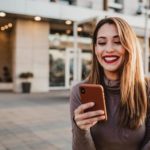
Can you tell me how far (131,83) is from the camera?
1936 mm

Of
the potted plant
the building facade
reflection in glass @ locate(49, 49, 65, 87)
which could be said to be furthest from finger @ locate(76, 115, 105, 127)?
reflection in glass @ locate(49, 49, 65, 87)

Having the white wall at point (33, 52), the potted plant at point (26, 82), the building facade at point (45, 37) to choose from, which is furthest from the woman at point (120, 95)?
the white wall at point (33, 52)

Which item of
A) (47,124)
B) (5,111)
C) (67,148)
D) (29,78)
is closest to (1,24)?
(29,78)

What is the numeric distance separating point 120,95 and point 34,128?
21.3 feet

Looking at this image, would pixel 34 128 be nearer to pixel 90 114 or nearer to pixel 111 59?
pixel 111 59

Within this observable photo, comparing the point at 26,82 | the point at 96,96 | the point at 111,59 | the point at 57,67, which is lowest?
the point at 26,82

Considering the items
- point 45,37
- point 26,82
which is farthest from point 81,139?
point 45,37

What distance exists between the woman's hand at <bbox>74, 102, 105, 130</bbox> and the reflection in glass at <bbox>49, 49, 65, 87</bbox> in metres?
20.2

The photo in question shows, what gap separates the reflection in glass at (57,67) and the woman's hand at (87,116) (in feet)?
66.4

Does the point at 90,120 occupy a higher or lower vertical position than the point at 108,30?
lower

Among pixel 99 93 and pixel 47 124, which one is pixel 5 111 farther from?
pixel 99 93

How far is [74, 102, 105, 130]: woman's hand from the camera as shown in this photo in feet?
5.45

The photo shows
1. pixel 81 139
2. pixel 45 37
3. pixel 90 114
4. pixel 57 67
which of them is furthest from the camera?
pixel 57 67

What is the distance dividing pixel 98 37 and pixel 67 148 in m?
4.56
